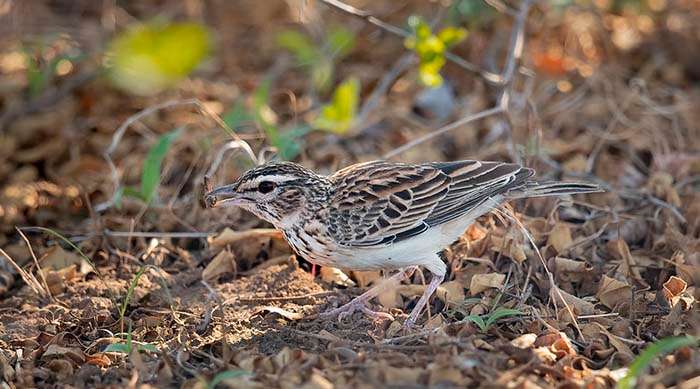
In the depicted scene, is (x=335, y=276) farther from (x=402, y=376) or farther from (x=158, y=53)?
(x=158, y=53)

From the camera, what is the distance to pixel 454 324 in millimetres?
5633

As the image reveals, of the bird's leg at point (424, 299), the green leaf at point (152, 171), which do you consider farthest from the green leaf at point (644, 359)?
the green leaf at point (152, 171)

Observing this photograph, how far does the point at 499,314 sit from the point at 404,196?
99 centimetres

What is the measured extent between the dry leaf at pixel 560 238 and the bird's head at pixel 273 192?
157 centimetres

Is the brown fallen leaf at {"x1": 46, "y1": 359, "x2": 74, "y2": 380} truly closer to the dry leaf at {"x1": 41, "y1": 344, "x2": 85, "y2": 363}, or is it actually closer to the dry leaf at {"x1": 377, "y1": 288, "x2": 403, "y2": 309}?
the dry leaf at {"x1": 41, "y1": 344, "x2": 85, "y2": 363}

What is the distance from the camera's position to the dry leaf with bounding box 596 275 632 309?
19.7 feet

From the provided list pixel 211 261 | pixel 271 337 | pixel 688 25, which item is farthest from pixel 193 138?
pixel 688 25

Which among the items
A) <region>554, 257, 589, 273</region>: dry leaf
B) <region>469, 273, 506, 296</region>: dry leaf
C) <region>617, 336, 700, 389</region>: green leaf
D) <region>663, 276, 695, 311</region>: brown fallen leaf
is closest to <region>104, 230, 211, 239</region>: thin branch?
<region>469, 273, 506, 296</region>: dry leaf

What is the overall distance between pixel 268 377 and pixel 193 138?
3.86 meters

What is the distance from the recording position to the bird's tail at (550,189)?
6.12 meters

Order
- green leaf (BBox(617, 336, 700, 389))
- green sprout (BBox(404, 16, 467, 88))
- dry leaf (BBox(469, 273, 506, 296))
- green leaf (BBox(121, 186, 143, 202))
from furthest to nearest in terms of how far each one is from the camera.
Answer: green sprout (BBox(404, 16, 467, 88)), green leaf (BBox(121, 186, 143, 202)), dry leaf (BBox(469, 273, 506, 296)), green leaf (BBox(617, 336, 700, 389))

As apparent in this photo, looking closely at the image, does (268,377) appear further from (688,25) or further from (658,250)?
(688,25)

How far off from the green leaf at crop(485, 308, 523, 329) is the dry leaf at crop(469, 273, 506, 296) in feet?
1.19

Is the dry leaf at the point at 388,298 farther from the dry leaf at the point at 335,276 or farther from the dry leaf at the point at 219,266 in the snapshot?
the dry leaf at the point at 219,266
